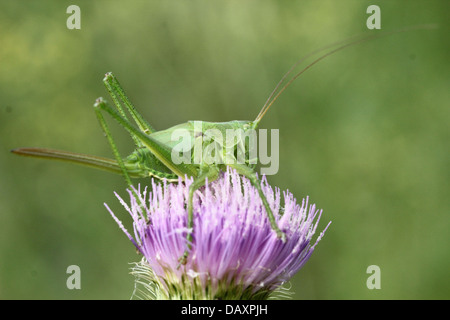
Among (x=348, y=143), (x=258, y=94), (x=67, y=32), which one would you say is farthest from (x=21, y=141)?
(x=348, y=143)

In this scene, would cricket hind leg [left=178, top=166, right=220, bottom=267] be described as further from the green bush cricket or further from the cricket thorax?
the cricket thorax

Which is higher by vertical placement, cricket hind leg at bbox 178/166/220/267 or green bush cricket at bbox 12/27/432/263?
green bush cricket at bbox 12/27/432/263

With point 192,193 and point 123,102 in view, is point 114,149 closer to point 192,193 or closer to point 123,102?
point 192,193

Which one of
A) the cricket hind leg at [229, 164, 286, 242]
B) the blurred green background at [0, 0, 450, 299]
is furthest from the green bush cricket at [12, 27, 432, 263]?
the blurred green background at [0, 0, 450, 299]

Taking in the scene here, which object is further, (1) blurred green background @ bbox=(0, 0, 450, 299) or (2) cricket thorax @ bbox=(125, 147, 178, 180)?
(1) blurred green background @ bbox=(0, 0, 450, 299)

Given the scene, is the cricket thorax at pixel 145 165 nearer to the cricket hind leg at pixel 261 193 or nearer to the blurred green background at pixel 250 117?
the cricket hind leg at pixel 261 193

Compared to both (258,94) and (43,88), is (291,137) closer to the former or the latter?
(258,94)
